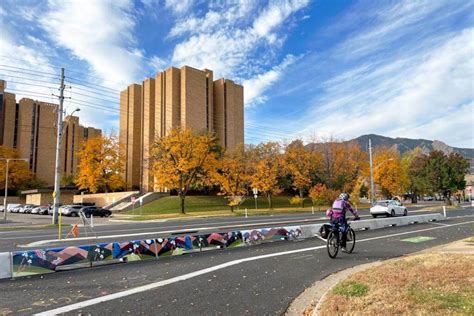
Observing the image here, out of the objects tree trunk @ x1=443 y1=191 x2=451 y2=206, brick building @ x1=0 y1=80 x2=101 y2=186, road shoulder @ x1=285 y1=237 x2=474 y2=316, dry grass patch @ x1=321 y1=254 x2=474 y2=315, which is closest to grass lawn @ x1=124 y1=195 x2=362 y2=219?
tree trunk @ x1=443 y1=191 x2=451 y2=206

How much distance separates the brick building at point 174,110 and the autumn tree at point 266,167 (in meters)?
28.6

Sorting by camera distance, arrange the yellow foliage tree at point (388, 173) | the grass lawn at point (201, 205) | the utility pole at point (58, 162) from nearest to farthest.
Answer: the utility pole at point (58, 162)
the grass lawn at point (201, 205)
the yellow foliage tree at point (388, 173)

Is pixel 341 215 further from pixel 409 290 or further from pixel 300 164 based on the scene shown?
pixel 300 164

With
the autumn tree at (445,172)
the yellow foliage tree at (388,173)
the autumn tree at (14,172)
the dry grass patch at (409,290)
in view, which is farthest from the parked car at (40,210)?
the dry grass patch at (409,290)

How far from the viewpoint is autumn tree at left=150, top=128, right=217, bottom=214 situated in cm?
4375

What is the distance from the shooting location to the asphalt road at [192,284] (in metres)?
5.82

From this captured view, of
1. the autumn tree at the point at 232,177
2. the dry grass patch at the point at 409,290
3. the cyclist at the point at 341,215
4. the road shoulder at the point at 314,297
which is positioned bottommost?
the road shoulder at the point at 314,297

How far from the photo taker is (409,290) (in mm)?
5918

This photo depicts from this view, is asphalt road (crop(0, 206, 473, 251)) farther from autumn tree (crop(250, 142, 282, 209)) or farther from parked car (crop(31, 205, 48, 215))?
parked car (crop(31, 205, 48, 215))

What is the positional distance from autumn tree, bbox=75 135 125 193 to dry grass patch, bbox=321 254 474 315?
63347 mm

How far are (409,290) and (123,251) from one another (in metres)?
7.17

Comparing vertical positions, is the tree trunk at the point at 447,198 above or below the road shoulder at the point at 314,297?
above

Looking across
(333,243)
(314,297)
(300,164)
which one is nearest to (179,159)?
(300,164)

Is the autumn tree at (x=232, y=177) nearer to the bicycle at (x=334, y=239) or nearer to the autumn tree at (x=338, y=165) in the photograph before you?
the autumn tree at (x=338, y=165)
